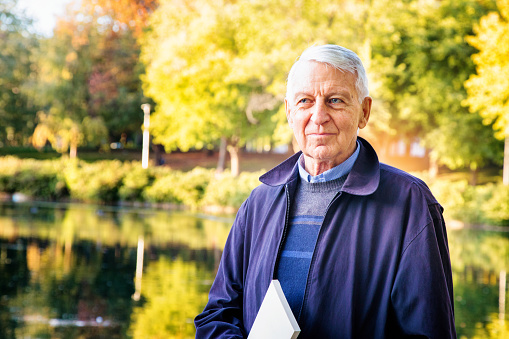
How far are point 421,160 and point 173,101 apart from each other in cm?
1870

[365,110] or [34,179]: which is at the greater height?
[365,110]

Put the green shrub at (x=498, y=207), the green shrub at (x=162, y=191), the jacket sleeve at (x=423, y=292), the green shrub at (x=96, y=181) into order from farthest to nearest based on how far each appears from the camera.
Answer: the green shrub at (x=96, y=181) → the green shrub at (x=162, y=191) → the green shrub at (x=498, y=207) → the jacket sleeve at (x=423, y=292)

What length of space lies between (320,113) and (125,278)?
8.30 m

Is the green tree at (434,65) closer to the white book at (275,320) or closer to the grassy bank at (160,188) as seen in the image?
the grassy bank at (160,188)

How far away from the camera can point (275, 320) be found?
2.00 meters

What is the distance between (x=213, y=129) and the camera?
33.7 m

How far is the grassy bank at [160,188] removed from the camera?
863 inches

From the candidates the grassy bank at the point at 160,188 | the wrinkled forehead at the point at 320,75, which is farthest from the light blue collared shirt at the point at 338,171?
the grassy bank at the point at 160,188

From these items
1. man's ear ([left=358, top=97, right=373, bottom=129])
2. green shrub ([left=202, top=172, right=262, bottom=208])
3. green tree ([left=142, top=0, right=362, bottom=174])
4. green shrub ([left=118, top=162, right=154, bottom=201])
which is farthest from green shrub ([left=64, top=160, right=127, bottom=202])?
man's ear ([left=358, top=97, right=373, bottom=129])

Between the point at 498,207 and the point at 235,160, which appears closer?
the point at 498,207

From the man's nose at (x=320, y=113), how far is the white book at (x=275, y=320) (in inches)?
24.3

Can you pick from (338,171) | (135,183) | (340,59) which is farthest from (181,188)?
(340,59)

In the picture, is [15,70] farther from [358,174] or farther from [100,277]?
[358,174]

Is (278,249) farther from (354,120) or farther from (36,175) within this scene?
(36,175)
